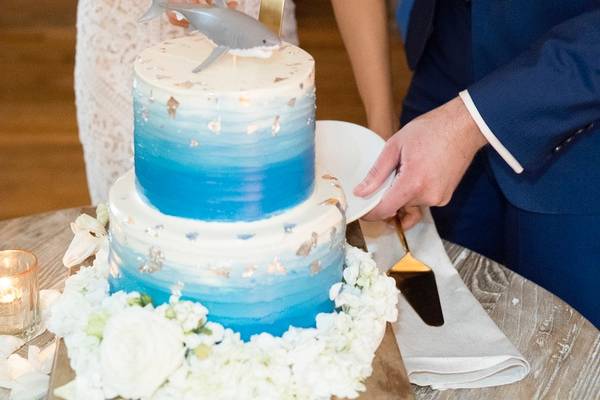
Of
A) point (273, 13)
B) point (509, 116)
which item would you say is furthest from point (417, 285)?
point (273, 13)

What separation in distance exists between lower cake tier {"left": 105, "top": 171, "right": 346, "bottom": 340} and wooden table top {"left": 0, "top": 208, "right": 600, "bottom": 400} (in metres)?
0.16

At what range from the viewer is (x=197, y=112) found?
3.24 ft

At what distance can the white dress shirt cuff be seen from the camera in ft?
4.87

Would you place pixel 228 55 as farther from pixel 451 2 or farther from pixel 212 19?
pixel 451 2

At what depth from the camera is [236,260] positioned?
40.2 inches

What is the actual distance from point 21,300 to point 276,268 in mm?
532

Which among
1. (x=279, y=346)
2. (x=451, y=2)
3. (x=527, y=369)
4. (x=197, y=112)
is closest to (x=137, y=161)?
(x=197, y=112)

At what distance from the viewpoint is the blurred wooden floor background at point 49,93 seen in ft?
11.8

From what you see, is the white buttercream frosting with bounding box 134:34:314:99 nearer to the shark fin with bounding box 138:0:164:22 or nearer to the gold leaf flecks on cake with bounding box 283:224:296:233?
the shark fin with bounding box 138:0:164:22

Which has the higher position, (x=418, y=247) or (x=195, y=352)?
(x=195, y=352)

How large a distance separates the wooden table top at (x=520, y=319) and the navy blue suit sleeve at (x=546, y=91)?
0.74 feet

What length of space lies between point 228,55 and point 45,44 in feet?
13.8

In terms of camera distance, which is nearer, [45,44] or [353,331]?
[353,331]

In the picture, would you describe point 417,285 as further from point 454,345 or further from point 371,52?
point 371,52
